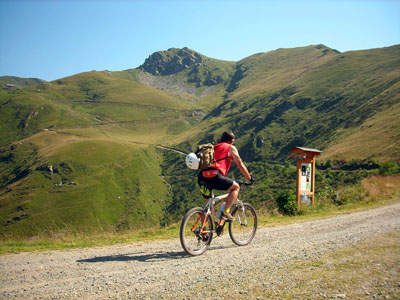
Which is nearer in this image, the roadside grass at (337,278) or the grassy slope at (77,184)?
the roadside grass at (337,278)

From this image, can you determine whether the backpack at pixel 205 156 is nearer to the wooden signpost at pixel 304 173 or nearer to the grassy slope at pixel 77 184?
the wooden signpost at pixel 304 173

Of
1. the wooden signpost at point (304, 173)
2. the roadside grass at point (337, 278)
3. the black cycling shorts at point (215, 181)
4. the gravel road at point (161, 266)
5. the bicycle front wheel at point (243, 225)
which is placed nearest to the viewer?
the roadside grass at point (337, 278)

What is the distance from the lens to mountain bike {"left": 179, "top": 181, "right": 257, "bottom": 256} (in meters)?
7.39

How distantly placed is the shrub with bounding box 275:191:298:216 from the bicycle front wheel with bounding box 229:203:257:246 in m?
6.26

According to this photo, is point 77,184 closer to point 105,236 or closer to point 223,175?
point 105,236

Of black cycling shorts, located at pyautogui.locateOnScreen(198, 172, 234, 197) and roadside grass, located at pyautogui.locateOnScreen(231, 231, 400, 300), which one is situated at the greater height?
black cycling shorts, located at pyautogui.locateOnScreen(198, 172, 234, 197)

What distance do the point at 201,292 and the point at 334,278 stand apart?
2.03 m

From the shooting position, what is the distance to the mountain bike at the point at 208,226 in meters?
7.39

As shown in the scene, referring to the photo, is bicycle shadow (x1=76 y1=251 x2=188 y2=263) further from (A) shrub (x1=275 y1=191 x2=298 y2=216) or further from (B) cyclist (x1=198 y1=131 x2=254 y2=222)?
(A) shrub (x1=275 y1=191 x2=298 y2=216)

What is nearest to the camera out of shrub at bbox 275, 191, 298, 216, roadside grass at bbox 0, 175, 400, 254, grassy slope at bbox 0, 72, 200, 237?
roadside grass at bbox 0, 175, 400, 254

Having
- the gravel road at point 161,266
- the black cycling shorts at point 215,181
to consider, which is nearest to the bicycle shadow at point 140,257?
the gravel road at point 161,266

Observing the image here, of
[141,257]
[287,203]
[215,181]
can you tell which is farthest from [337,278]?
[287,203]

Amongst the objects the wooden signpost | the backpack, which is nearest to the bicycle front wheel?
the backpack

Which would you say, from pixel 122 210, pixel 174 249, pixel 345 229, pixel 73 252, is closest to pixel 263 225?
pixel 345 229
